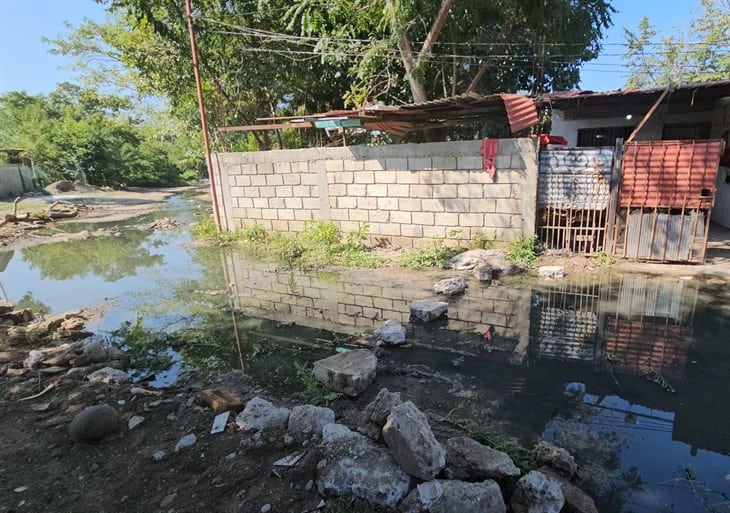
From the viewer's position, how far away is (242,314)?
590 centimetres

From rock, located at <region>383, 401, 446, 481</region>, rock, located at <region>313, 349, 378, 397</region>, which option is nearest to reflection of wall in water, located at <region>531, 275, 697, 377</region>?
rock, located at <region>313, 349, 378, 397</region>

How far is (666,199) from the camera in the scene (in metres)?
7.00

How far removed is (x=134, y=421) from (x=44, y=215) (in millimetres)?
16843

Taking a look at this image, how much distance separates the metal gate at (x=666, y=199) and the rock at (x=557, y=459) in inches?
232

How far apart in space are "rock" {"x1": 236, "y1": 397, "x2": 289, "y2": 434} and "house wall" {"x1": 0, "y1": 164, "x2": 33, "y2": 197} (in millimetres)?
25506

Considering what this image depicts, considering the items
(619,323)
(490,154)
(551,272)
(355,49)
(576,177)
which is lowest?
(619,323)

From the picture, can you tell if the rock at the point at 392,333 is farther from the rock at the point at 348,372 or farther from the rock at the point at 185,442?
the rock at the point at 185,442

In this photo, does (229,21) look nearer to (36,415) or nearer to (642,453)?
(36,415)

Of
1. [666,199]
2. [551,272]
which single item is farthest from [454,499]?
[666,199]

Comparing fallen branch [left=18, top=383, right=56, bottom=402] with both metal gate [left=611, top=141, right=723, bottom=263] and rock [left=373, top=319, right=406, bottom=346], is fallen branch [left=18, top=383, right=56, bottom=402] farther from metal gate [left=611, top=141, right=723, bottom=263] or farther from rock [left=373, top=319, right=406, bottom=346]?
metal gate [left=611, top=141, right=723, bottom=263]

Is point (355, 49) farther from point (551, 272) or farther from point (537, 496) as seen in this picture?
point (537, 496)

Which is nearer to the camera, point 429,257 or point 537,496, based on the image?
point 537,496

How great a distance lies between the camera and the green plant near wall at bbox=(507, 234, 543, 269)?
290 inches

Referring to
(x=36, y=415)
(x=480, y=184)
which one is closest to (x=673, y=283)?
(x=480, y=184)
